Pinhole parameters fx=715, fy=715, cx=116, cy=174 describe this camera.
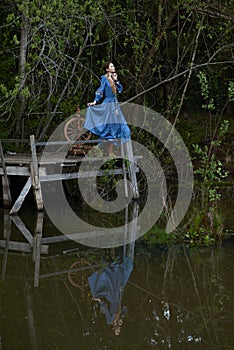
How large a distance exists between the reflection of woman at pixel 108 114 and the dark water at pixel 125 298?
3.77 meters

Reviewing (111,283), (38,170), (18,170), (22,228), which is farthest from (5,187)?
(111,283)

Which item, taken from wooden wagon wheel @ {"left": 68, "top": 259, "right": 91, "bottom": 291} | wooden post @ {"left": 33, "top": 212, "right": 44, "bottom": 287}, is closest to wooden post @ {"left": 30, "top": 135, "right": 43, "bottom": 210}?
wooden post @ {"left": 33, "top": 212, "right": 44, "bottom": 287}

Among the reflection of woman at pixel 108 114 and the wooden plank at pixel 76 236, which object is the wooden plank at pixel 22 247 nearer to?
the wooden plank at pixel 76 236

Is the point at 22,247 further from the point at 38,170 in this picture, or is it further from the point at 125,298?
the point at 125,298

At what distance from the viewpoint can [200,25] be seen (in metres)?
14.9

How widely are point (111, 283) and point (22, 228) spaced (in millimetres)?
3767

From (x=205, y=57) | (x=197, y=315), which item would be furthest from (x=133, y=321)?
(x=205, y=57)

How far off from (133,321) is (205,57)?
12124 millimetres

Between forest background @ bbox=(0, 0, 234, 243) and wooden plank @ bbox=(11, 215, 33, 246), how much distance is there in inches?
100

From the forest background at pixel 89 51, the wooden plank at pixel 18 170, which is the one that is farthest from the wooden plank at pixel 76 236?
the forest background at pixel 89 51

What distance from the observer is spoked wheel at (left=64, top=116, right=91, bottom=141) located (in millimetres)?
14312

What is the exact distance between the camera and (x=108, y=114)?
13.9 metres

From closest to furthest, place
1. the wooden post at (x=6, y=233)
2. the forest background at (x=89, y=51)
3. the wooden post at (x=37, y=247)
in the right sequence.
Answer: the wooden post at (x=37, y=247) → the wooden post at (x=6, y=233) → the forest background at (x=89, y=51)

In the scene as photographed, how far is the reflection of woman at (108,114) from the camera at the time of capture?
44.9ft
